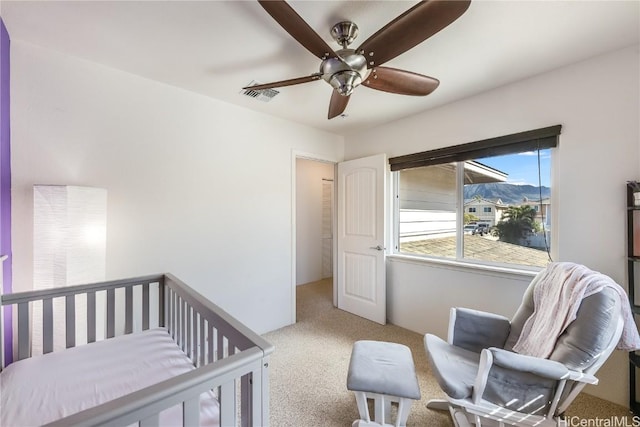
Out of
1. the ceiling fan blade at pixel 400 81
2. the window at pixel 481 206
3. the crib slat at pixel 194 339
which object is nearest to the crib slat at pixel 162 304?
the crib slat at pixel 194 339

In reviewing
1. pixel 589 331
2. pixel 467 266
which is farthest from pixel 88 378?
pixel 467 266

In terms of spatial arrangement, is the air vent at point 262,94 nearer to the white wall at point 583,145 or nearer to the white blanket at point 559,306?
the white wall at point 583,145

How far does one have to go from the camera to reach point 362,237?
3.26 m

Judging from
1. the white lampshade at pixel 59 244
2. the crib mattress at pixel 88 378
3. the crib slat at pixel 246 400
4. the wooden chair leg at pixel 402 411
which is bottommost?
the wooden chair leg at pixel 402 411

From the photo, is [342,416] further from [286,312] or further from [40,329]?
[40,329]

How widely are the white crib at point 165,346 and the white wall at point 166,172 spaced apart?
39 centimetres

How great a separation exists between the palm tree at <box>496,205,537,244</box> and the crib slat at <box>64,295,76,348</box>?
3215 mm

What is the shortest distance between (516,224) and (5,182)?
370 cm

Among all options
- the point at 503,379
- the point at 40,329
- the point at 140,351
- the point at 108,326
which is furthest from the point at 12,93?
the point at 503,379

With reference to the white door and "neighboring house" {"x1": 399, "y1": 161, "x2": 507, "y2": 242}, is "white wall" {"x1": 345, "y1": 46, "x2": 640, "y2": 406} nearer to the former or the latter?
"neighboring house" {"x1": 399, "y1": 161, "x2": 507, "y2": 242}

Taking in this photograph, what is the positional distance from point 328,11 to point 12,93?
198 centimetres

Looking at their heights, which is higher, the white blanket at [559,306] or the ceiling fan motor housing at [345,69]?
the ceiling fan motor housing at [345,69]

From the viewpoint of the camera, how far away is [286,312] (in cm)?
302

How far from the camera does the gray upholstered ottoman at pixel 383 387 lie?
1454 millimetres
